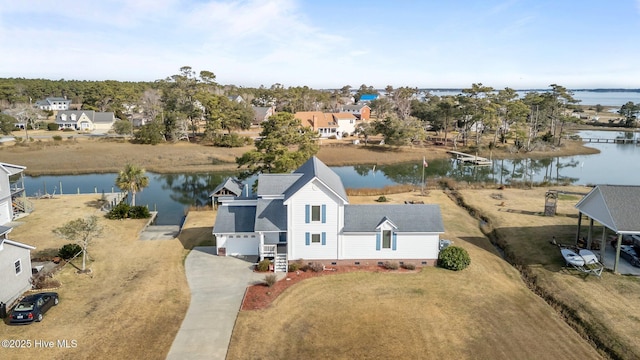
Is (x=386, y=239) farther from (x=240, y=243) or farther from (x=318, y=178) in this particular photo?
(x=240, y=243)

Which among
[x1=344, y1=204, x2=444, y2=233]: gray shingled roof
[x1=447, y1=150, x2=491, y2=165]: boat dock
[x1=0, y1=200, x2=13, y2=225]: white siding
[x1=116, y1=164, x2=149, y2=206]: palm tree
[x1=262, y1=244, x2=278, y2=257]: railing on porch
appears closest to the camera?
[x1=344, y1=204, x2=444, y2=233]: gray shingled roof

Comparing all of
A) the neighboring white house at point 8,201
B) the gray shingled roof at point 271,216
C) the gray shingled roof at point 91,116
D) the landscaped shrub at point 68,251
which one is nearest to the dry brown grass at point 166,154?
the gray shingled roof at point 91,116

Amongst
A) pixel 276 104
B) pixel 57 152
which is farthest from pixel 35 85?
pixel 57 152

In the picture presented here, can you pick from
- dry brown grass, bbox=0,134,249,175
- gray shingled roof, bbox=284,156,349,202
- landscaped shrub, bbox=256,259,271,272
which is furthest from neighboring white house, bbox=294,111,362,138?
landscaped shrub, bbox=256,259,271,272

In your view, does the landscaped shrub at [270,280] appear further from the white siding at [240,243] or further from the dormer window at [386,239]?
the dormer window at [386,239]

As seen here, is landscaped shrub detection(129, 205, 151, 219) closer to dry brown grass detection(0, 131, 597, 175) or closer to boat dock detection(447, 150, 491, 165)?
dry brown grass detection(0, 131, 597, 175)

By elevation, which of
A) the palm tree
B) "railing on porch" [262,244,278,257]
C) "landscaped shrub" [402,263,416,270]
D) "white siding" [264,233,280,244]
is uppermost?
the palm tree

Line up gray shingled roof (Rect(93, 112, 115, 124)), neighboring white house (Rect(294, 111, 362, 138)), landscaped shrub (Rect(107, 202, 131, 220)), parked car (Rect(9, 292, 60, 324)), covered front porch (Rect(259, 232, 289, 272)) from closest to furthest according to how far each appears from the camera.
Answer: parked car (Rect(9, 292, 60, 324)) < covered front porch (Rect(259, 232, 289, 272)) < landscaped shrub (Rect(107, 202, 131, 220)) < neighboring white house (Rect(294, 111, 362, 138)) < gray shingled roof (Rect(93, 112, 115, 124))
